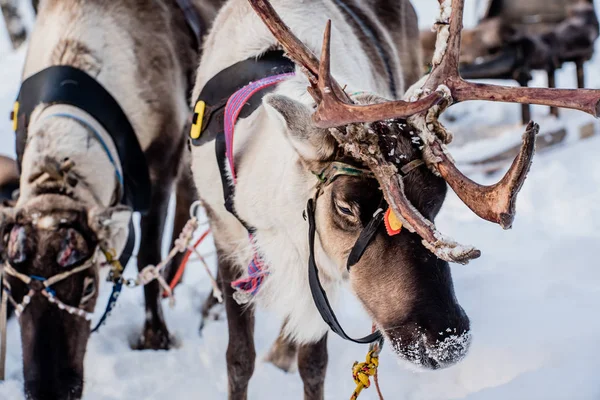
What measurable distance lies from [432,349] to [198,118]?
139 cm

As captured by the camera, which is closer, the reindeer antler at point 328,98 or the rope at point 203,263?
the reindeer antler at point 328,98

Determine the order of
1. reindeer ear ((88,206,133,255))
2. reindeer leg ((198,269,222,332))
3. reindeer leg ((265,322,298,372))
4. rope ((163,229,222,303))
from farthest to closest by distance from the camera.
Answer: reindeer leg ((198,269,222,332)), reindeer leg ((265,322,298,372)), rope ((163,229,222,303)), reindeer ear ((88,206,133,255))

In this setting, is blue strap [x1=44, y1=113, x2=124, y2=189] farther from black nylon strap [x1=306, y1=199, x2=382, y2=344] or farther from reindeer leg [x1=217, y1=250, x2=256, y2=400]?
black nylon strap [x1=306, y1=199, x2=382, y2=344]

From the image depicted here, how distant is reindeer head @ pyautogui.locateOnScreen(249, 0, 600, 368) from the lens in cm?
179

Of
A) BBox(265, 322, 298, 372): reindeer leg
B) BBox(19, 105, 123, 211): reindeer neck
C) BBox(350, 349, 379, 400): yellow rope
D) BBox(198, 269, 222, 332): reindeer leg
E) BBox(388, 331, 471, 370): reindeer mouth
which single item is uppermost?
BBox(19, 105, 123, 211): reindeer neck

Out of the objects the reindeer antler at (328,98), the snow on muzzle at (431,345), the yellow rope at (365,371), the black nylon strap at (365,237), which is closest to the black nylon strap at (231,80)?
the reindeer antler at (328,98)

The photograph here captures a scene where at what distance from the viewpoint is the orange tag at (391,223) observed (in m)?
1.87

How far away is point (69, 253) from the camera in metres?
2.79

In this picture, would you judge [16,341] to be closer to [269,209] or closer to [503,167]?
[269,209]

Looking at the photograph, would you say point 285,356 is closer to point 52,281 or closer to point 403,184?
point 52,281

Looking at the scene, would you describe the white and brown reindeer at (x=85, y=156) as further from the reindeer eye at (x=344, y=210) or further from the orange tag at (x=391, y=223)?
the orange tag at (x=391, y=223)

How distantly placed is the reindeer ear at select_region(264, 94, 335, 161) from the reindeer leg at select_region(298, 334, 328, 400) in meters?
0.97

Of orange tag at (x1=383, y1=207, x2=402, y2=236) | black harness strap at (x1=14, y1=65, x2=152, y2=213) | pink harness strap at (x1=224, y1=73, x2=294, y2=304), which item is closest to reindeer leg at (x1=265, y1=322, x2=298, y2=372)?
pink harness strap at (x1=224, y1=73, x2=294, y2=304)

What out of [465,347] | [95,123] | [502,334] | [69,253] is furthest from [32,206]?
[502,334]
